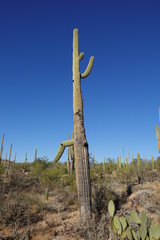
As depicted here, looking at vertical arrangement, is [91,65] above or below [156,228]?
above

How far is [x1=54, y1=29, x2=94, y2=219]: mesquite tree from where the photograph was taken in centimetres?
566

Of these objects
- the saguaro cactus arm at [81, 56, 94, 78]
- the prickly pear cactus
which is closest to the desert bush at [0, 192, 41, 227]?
the prickly pear cactus

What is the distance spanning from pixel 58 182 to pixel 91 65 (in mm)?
7194

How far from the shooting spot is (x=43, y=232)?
5660mm

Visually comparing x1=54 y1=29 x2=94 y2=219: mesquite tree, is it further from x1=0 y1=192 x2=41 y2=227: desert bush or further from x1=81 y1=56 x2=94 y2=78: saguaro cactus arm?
x1=0 y1=192 x2=41 y2=227: desert bush

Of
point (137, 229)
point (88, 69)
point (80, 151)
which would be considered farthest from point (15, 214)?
point (88, 69)

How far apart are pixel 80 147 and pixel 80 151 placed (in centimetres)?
12

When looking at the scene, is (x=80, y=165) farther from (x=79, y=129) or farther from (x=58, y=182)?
(x=58, y=182)

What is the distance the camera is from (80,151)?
598cm

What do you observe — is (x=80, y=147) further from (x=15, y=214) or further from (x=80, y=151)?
(x=15, y=214)

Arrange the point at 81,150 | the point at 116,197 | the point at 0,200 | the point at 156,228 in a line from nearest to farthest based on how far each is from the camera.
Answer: the point at 156,228 < the point at 81,150 < the point at 0,200 < the point at 116,197

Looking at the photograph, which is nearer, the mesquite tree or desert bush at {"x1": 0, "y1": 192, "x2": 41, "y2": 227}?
the mesquite tree

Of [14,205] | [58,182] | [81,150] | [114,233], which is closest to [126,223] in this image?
[114,233]

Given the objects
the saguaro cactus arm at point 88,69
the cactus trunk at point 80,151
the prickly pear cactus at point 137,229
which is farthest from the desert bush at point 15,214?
the saguaro cactus arm at point 88,69
